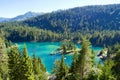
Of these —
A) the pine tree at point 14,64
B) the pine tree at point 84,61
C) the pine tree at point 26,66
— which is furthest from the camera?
the pine tree at point 84,61

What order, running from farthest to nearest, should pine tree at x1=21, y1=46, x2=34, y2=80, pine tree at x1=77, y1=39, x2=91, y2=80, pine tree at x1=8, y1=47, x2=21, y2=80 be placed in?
1. pine tree at x1=77, y1=39, x2=91, y2=80
2. pine tree at x1=8, y1=47, x2=21, y2=80
3. pine tree at x1=21, y1=46, x2=34, y2=80

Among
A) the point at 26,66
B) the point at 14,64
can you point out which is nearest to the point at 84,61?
the point at 26,66

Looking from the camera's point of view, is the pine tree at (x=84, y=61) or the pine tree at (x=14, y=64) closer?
the pine tree at (x=14, y=64)

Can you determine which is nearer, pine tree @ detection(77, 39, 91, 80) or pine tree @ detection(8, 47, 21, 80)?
pine tree @ detection(8, 47, 21, 80)

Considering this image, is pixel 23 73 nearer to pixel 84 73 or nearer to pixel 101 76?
pixel 101 76

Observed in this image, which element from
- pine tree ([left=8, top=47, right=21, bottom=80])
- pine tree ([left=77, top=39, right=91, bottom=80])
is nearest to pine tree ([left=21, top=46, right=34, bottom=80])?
pine tree ([left=8, top=47, right=21, bottom=80])

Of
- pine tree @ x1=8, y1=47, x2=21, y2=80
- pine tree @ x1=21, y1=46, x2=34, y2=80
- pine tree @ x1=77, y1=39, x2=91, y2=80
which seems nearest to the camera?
pine tree @ x1=21, y1=46, x2=34, y2=80

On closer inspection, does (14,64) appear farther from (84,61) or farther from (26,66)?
(84,61)

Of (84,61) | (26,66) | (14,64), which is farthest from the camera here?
(84,61)

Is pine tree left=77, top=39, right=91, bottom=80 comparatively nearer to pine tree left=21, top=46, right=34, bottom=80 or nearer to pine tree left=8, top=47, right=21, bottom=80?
pine tree left=21, top=46, right=34, bottom=80

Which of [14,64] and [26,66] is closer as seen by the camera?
[26,66]

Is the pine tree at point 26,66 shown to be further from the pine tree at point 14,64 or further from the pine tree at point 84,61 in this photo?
the pine tree at point 84,61

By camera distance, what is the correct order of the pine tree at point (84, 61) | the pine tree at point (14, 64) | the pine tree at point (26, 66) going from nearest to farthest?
the pine tree at point (26, 66), the pine tree at point (14, 64), the pine tree at point (84, 61)

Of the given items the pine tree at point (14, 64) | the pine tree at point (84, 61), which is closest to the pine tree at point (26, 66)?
the pine tree at point (14, 64)
